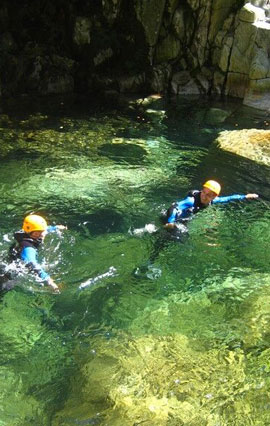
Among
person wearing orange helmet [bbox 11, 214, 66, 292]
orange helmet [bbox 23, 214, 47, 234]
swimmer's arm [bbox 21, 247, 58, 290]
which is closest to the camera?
swimmer's arm [bbox 21, 247, 58, 290]

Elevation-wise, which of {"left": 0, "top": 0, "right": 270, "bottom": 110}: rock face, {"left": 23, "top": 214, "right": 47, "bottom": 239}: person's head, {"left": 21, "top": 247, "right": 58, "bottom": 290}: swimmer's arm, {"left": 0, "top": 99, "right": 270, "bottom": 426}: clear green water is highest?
{"left": 0, "top": 0, "right": 270, "bottom": 110}: rock face

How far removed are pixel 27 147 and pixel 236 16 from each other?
10742 millimetres

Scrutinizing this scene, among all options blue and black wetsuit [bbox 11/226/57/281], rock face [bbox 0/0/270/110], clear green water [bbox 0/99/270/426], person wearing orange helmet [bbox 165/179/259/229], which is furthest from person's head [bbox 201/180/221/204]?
rock face [bbox 0/0/270/110]

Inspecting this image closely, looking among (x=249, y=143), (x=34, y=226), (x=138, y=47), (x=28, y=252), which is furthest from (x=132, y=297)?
(x=138, y=47)

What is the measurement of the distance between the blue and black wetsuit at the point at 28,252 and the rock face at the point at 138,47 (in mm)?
12046

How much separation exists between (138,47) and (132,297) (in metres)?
14.3

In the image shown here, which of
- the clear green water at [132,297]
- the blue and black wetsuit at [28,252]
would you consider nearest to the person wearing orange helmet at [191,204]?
the clear green water at [132,297]

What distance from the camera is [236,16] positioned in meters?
17.8

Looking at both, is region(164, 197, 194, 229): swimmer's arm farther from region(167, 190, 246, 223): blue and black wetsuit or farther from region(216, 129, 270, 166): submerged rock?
region(216, 129, 270, 166): submerged rock

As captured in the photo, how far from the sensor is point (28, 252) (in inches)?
276

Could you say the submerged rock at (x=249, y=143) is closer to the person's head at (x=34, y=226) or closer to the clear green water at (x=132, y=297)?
the clear green water at (x=132, y=297)

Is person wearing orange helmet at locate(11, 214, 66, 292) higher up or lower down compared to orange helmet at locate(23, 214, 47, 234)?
lower down

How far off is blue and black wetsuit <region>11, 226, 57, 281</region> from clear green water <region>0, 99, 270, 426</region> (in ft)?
1.13

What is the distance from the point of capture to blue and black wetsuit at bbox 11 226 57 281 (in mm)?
6812
